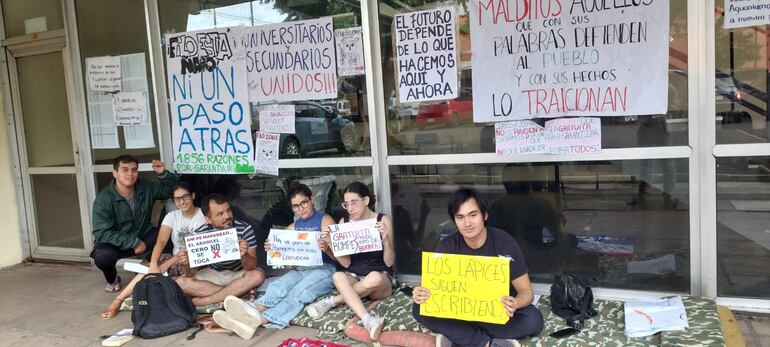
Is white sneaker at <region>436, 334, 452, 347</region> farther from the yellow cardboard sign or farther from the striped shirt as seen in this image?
the striped shirt

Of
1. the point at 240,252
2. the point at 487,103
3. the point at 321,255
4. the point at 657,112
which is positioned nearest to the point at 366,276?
the point at 321,255

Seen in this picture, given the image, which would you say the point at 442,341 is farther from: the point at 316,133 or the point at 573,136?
the point at 316,133

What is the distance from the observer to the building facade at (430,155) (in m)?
3.81

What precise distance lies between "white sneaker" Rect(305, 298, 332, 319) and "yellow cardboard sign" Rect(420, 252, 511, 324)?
1.02m

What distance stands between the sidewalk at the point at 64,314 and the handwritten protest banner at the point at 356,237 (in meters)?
0.64

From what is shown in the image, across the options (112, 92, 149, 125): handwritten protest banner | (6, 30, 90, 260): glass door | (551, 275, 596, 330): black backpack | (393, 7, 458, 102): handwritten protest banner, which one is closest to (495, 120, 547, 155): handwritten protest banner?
(393, 7, 458, 102): handwritten protest banner

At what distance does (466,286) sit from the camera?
3273 millimetres

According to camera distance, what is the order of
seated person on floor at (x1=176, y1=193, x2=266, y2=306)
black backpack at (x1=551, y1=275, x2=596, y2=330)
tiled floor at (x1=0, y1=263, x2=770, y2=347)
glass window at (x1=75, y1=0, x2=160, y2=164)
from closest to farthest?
1. black backpack at (x1=551, y1=275, x2=596, y2=330)
2. tiled floor at (x1=0, y1=263, x2=770, y2=347)
3. seated person on floor at (x1=176, y1=193, x2=266, y2=306)
4. glass window at (x1=75, y1=0, x2=160, y2=164)

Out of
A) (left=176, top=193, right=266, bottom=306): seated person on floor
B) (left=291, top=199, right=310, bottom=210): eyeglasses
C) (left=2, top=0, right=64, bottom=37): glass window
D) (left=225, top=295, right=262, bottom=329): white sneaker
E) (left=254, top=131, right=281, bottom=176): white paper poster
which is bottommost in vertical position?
(left=225, top=295, right=262, bottom=329): white sneaker

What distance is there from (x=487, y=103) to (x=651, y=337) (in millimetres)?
1938

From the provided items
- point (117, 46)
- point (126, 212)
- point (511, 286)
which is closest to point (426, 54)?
point (511, 286)

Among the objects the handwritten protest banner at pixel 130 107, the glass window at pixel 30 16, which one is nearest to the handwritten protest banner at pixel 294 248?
the handwritten protest banner at pixel 130 107

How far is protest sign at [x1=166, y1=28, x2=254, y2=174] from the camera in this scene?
17.1ft

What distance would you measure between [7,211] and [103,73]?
6.83ft
